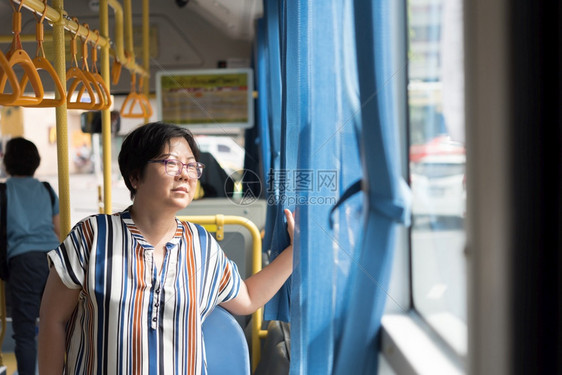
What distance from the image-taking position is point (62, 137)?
2.00 meters

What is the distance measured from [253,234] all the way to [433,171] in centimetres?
129

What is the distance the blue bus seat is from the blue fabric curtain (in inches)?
10.7

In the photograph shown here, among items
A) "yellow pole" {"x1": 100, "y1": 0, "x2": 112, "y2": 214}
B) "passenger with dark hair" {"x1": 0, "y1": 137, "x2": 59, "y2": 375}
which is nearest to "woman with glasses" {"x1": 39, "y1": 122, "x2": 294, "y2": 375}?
"yellow pole" {"x1": 100, "y1": 0, "x2": 112, "y2": 214}

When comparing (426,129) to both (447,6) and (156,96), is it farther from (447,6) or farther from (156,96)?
→ (156,96)

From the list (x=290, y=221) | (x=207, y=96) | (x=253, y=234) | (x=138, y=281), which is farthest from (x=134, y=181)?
(x=207, y=96)

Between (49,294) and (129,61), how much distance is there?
2.26 metres

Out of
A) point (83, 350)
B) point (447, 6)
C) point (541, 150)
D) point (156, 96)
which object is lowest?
point (83, 350)

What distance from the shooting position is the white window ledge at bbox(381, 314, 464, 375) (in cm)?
109

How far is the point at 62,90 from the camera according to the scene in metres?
1.84

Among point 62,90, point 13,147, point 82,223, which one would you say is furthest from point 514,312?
point 13,147

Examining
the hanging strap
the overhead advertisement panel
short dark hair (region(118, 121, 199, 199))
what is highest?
the overhead advertisement panel

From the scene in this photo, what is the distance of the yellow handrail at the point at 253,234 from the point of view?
2.38 m

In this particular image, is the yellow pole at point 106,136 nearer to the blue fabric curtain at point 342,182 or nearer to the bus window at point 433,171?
the blue fabric curtain at point 342,182

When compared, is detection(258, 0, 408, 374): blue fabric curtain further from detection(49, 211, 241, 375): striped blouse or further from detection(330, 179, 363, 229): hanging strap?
detection(49, 211, 241, 375): striped blouse
